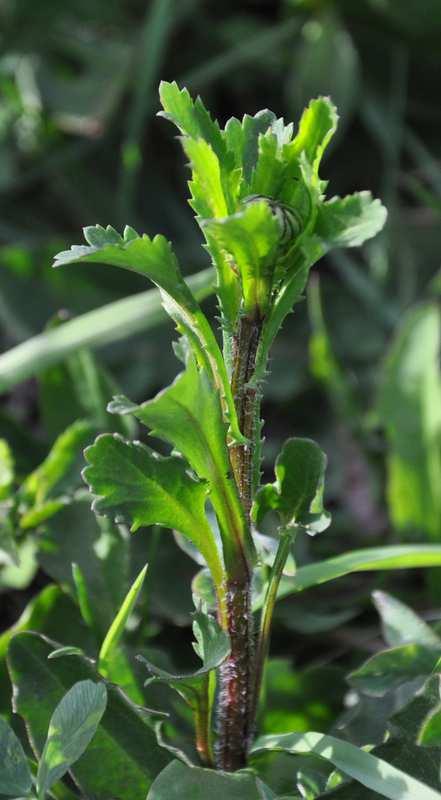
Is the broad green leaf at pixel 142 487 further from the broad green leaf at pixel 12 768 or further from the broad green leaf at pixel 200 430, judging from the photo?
the broad green leaf at pixel 12 768

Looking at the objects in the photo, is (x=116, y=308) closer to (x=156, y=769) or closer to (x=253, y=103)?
(x=156, y=769)

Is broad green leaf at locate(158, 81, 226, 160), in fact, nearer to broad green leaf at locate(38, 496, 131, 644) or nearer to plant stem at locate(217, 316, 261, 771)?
plant stem at locate(217, 316, 261, 771)

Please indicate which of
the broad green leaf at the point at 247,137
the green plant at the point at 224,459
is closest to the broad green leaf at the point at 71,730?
the green plant at the point at 224,459

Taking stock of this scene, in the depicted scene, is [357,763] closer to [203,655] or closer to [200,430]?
[203,655]

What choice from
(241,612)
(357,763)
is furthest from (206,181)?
(357,763)

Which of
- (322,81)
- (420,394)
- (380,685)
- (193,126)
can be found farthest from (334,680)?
(322,81)

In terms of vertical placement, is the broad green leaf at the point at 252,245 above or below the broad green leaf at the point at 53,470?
above

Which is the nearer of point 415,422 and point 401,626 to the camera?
point 401,626

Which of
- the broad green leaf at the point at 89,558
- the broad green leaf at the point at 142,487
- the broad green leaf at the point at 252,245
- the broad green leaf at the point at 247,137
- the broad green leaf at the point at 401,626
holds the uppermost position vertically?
the broad green leaf at the point at 247,137
